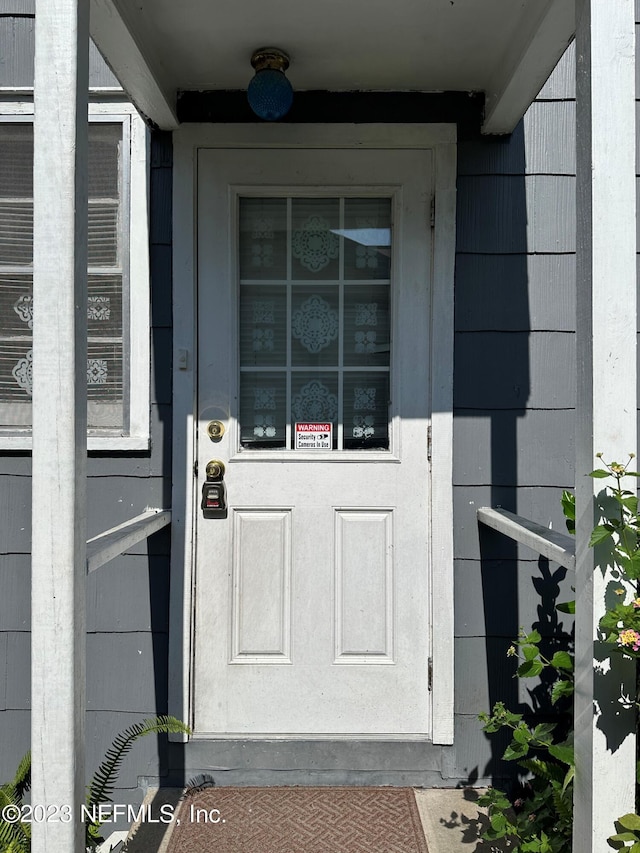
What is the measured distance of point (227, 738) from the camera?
2254 mm

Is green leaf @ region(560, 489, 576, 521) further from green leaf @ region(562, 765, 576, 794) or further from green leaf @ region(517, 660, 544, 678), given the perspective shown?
green leaf @ region(562, 765, 576, 794)

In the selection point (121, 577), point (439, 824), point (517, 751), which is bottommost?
point (439, 824)

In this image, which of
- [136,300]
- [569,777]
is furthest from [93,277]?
[569,777]

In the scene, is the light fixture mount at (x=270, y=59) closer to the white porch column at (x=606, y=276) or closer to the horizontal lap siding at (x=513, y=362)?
the horizontal lap siding at (x=513, y=362)

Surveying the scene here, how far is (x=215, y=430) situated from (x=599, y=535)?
1.35m

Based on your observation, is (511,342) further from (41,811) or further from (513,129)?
(41,811)

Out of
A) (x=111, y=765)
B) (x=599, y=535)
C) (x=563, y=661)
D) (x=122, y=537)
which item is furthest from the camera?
(x=111, y=765)

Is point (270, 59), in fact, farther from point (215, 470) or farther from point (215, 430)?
point (215, 470)

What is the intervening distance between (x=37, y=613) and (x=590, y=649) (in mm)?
1180

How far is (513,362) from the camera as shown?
7.54 feet

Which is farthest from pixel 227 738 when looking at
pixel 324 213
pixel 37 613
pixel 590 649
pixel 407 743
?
pixel 324 213

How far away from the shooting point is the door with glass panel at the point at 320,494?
227 cm

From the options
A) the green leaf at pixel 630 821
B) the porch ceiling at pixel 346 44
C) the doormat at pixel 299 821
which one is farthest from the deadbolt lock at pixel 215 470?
the green leaf at pixel 630 821

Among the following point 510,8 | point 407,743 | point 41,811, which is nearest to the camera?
point 41,811
